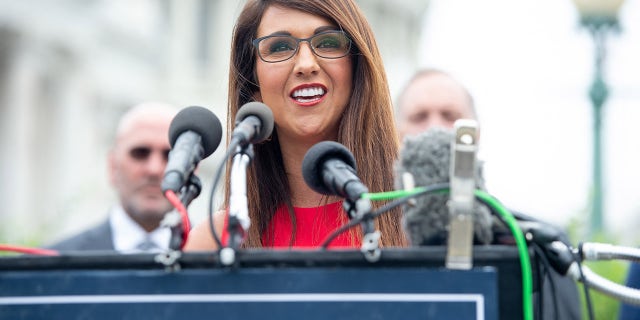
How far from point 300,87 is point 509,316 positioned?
1.42 m

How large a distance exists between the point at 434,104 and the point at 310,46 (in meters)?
2.23

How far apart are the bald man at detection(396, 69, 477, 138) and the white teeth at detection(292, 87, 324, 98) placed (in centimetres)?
204

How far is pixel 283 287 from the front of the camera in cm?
209

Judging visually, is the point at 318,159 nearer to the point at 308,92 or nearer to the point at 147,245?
the point at 308,92

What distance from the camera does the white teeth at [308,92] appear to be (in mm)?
3346

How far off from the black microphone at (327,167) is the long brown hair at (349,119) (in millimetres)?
924

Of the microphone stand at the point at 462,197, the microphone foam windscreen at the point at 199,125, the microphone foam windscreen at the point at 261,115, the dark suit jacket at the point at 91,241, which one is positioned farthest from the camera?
the dark suit jacket at the point at 91,241

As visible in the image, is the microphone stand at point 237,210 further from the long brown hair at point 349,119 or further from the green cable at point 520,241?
the long brown hair at point 349,119

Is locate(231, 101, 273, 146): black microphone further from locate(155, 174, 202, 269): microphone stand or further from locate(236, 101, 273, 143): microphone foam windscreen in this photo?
locate(155, 174, 202, 269): microphone stand

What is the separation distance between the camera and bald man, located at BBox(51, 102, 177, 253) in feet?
20.7

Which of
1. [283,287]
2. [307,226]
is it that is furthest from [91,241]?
[283,287]

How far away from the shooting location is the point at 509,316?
209cm

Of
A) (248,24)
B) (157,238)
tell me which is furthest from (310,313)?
(157,238)

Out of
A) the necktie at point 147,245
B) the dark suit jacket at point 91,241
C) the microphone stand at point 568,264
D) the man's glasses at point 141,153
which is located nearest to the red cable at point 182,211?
the microphone stand at point 568,264
